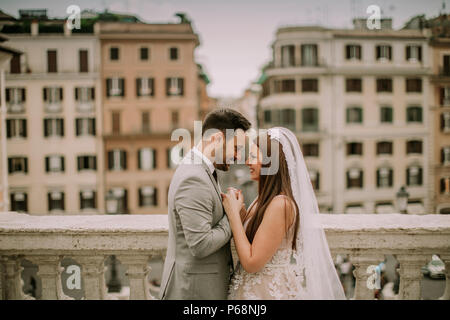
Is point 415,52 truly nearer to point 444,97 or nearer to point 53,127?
point 444,97

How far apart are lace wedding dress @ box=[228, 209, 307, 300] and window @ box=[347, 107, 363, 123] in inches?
705

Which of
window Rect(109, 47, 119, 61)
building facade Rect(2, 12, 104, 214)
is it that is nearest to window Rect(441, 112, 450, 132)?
building facade Rect(2, 12, 104, 214)

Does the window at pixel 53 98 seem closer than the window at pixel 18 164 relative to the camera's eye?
No

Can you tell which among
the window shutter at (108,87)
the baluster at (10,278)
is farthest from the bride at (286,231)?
the window shutter at (108,87)

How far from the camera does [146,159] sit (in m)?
20.6

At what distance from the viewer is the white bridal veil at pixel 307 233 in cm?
211

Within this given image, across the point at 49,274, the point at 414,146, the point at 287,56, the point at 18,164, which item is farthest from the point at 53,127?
the point at 49,274

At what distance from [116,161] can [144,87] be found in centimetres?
409

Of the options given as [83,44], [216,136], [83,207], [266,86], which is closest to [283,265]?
[216,136]

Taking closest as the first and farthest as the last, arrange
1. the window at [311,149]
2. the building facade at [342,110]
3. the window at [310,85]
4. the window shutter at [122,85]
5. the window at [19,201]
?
the window at [19,201]
the building facade at [342,110]
the window shutter at [122,85]
the window at [310,85]
the window at [311,149]

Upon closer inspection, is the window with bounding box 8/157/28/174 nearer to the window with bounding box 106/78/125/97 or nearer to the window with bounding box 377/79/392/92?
the window with bounding box 106/78/125/97

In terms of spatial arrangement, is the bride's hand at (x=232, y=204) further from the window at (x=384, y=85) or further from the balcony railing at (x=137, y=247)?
the window at (x=384, y=85)

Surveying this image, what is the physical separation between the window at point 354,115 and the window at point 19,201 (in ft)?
48.6

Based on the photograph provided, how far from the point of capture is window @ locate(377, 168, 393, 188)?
1559cm
